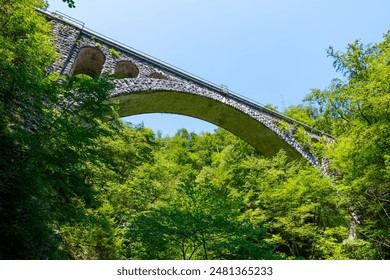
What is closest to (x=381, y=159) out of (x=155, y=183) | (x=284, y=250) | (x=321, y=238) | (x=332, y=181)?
(x=332, y=181)

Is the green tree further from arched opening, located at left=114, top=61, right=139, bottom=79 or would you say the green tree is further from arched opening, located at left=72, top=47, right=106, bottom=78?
arched opening, located at left=72, top=47, right=106, bottom=78

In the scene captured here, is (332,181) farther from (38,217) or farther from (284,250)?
(38,217)

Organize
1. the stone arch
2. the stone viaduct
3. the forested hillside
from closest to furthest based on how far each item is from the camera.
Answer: the forested hillside → the stone viaduct → the stone arch

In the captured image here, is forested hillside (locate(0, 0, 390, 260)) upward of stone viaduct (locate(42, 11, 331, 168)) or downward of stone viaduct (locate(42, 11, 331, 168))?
downward

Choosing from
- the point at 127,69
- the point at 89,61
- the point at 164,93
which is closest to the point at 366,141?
the point at 164,93

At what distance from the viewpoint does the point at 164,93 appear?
1277 centimetres

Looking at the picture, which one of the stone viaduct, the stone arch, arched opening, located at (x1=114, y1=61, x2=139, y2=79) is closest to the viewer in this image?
the stone viaduct

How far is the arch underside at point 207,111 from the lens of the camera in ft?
41.5

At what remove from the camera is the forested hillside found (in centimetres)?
496

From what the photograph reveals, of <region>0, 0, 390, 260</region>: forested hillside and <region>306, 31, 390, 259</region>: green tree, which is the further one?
<region>306, 31, 390, 259</region>: green tree

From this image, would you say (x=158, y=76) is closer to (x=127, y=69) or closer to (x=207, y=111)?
(x=127, y=69)

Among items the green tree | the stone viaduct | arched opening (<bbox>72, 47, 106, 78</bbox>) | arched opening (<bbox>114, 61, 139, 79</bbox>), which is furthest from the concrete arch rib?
the green tree

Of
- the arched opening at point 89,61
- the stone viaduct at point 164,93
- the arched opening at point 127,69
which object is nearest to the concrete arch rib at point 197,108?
the stone viaduct at point 164,93

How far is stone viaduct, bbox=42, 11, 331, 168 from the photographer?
1158 centimetres
